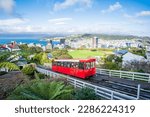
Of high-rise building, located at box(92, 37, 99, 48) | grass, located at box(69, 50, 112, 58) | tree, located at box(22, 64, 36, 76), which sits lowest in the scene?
tree, located at box(22, 64, 36, 76)

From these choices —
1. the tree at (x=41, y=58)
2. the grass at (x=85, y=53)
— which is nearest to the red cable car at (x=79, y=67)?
the grass at (x=85, y=53)

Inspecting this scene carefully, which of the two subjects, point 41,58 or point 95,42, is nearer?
point 41,58

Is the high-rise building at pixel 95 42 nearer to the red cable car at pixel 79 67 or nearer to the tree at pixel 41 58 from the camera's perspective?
the tree at pixel 41 58

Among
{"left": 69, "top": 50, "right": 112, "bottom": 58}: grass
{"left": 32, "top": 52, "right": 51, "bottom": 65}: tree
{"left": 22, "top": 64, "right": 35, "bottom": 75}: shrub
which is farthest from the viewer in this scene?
{"left": 32, "top": 52, "right": 51, "bottom": 65}: tree

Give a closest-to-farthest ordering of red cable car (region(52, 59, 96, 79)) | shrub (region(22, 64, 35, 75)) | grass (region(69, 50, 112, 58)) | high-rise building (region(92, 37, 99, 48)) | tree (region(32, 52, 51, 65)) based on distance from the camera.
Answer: red cable car (region(52, 59, 96, 79)), shrub (region(22, 64, 35, 75)), grass (region(69, 50, 112, 58)), tree (region(32, 52, 51, 65)), high-rise building (region(92, 37, 99, 48))

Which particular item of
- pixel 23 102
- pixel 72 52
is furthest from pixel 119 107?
pixel 72 52

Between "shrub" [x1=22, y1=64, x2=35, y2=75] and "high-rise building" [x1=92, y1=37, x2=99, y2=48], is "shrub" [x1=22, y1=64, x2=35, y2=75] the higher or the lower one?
the lower one

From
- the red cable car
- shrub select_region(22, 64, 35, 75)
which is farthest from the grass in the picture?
the red cable car

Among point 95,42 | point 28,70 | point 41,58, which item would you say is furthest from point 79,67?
point 95,42

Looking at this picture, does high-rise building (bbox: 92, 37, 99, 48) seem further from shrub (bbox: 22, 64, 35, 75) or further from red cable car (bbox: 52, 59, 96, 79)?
red cable car (bbox: 52, 59, 96, 79)

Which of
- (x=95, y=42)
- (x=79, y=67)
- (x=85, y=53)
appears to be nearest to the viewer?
(x=79, y=67)

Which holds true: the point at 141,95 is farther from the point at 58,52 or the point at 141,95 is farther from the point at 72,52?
the point at 58,52

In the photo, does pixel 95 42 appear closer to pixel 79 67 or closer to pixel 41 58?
pixel 41 58
